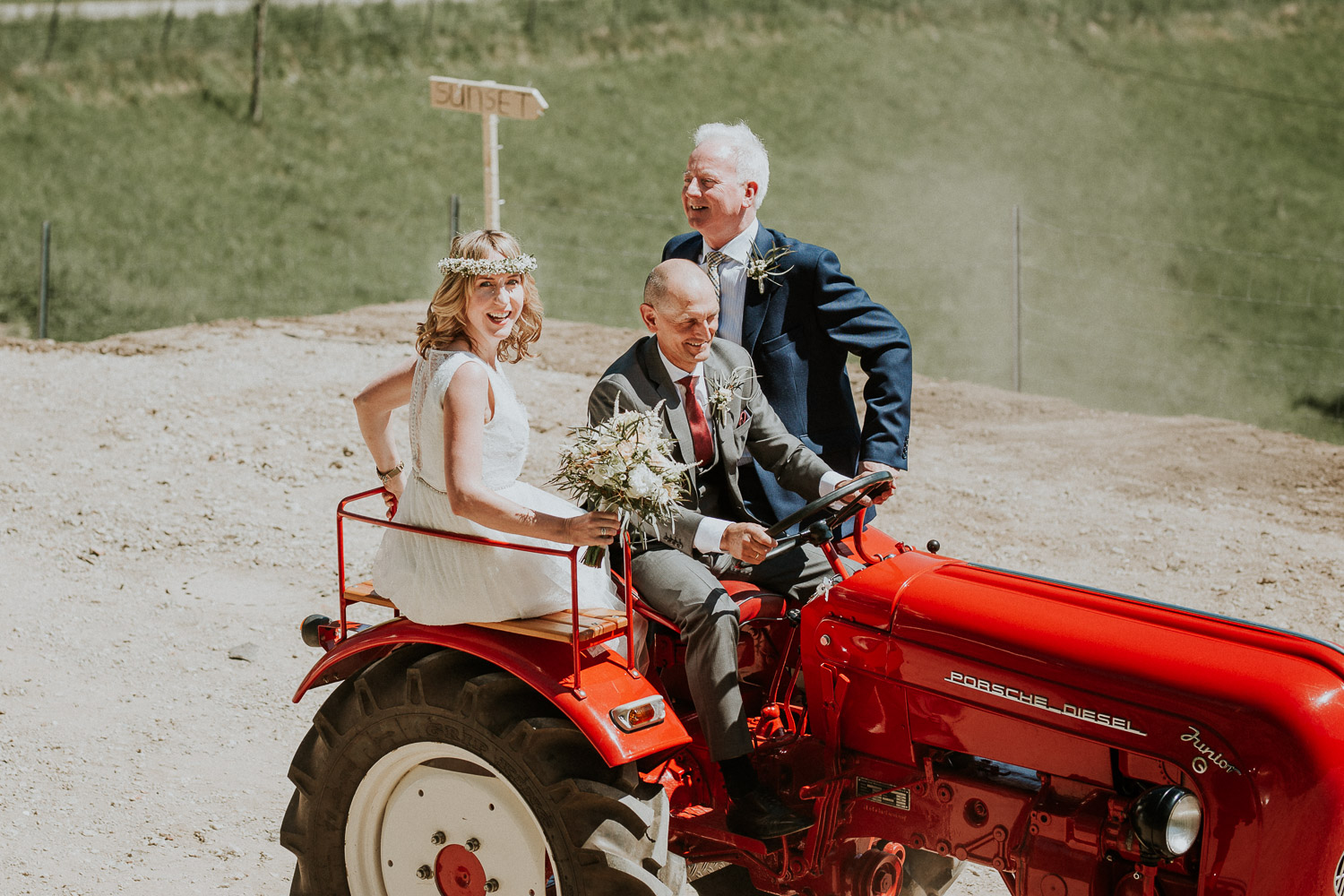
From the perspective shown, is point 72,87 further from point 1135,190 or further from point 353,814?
point 353,814

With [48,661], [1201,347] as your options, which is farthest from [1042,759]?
[1201,347]

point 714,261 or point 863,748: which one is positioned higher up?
point 714,261

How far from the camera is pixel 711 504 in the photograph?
3.63m

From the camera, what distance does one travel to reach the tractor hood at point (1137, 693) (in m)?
2.62

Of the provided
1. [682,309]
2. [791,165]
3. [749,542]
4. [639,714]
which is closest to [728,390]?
[682,309]

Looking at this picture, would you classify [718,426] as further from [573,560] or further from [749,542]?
[573,560]

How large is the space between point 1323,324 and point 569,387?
13.0 m

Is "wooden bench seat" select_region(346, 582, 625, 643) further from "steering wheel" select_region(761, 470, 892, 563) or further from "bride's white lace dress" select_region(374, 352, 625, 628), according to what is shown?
"steering wheel" select_region(761, 470, 892, 563)

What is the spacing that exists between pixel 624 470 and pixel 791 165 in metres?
21.0

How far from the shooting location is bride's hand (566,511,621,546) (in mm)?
2900

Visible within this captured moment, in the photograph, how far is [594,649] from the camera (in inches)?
127

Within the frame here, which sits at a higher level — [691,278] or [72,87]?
[72,87]

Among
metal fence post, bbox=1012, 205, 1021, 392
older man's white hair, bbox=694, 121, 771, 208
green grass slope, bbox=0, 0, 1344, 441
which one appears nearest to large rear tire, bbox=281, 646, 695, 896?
older man's white hair, bbox=694, 121, 771, 208

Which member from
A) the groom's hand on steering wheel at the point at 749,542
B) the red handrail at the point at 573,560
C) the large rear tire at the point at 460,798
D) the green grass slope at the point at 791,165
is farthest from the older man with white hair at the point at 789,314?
the green grass slope at the point at 791,165
